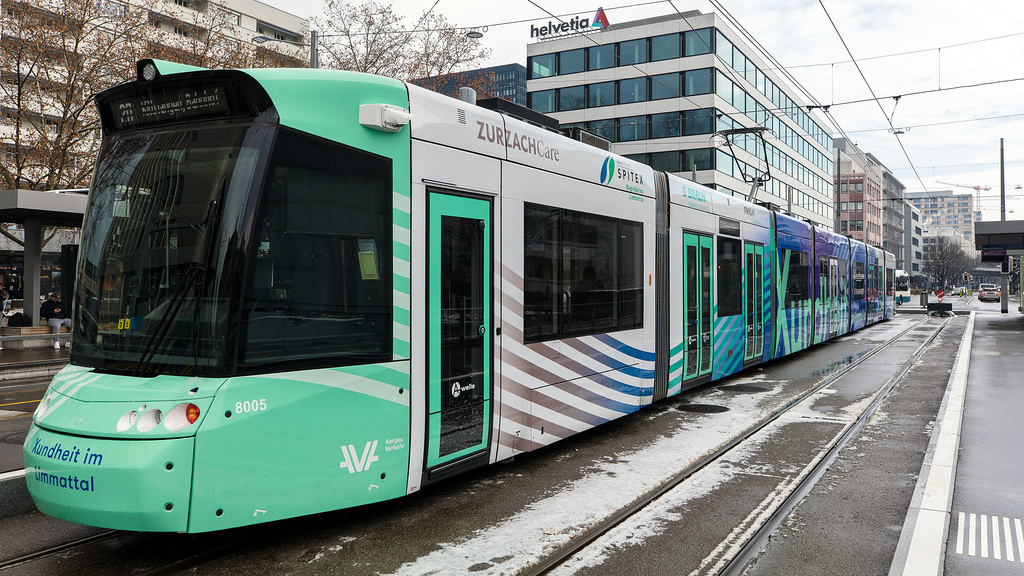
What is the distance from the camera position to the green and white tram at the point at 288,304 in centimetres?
405

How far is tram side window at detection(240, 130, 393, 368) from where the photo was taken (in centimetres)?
430

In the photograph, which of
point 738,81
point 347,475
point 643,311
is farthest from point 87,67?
point 738,81

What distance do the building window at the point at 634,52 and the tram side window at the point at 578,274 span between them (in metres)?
47.0

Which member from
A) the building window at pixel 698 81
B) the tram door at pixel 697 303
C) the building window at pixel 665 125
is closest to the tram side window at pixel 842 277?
the tram door at pixel 697 303

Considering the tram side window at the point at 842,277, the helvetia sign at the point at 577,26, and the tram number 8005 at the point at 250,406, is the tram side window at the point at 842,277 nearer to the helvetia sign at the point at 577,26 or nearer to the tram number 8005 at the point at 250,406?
the tram number 8005 at the point at 250,406

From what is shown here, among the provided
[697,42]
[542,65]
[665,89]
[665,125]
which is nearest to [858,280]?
[665,125]

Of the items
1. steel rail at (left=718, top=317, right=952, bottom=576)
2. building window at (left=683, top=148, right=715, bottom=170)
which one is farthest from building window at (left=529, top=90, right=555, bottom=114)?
steel rail at (left=718, top=317, right=952, bottom=576)

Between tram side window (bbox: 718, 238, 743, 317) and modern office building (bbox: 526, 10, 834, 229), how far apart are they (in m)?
37.3

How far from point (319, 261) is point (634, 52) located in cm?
5178

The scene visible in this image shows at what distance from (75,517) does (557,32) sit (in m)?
54.9

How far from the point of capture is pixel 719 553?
469 centimetres

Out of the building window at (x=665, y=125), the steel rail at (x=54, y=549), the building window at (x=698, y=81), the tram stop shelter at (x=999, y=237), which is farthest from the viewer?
the building window at (x=665, y=125)

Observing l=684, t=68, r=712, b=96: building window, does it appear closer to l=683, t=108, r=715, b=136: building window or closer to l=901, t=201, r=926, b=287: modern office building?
l=683, t=108, r=715, b=136: building window

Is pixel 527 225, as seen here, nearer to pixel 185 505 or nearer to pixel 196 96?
pixel 196 96
